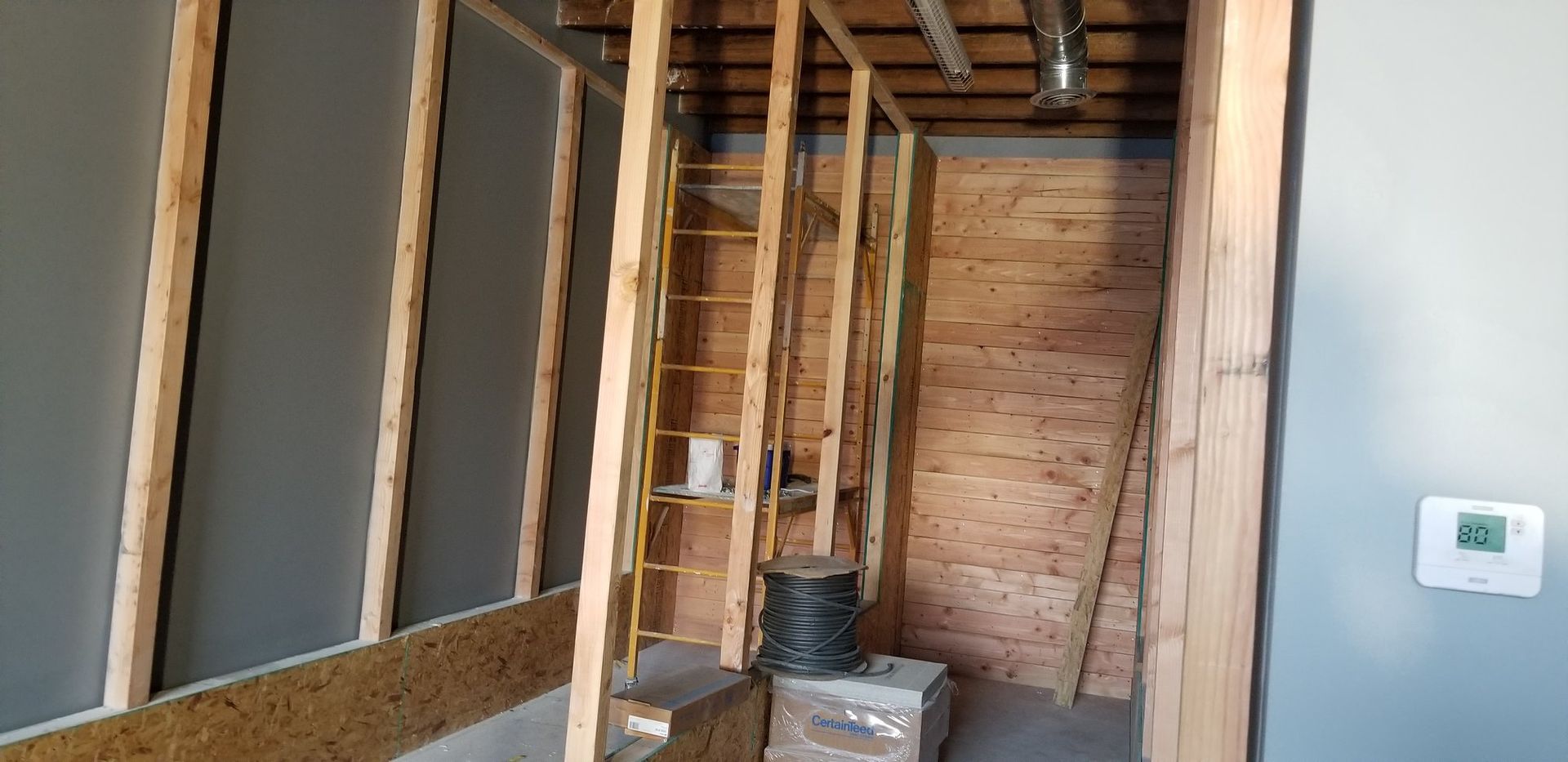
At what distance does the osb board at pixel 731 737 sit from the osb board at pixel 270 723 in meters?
1.04

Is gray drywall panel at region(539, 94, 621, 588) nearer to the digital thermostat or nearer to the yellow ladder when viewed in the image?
the yellow ladder

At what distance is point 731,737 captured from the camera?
138 inches

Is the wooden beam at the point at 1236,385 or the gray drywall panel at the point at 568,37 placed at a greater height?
the gray drywall panel at the point at 568,37

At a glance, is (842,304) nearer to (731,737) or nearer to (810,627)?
(810,627)

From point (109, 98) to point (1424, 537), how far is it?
293 centimetres

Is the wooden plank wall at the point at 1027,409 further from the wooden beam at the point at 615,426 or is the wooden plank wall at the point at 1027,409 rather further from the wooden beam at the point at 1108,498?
the wooden beam at the point at 615,426

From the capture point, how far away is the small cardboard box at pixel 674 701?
9.99 feet

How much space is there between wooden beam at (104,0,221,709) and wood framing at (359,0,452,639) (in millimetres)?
881

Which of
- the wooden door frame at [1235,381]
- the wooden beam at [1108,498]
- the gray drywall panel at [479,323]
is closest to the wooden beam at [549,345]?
the gray drywall panel at [479,323]

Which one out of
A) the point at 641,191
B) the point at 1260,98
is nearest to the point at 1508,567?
the point at 1260,98

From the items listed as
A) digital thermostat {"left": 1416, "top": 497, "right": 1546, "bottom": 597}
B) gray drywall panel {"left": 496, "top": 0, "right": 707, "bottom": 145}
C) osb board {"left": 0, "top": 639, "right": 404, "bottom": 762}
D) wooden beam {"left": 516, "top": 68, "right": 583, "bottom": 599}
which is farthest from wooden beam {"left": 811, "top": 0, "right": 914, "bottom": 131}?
digital thermostat {"left": 1416, "top": 497, "right": 1546, "bottom": 597}

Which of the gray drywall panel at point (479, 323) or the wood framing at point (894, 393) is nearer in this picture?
the gray drywall panel at point (479, 323)

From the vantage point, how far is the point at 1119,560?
5461 mm

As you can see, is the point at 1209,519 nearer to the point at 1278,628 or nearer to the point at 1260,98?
A: the point at 1278,628
